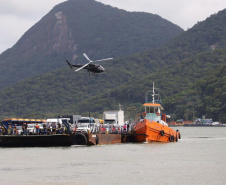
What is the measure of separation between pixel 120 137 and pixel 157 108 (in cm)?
771

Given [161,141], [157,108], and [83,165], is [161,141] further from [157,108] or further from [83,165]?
[83,165]

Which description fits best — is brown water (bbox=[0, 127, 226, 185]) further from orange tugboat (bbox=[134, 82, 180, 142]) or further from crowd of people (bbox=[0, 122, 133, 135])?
orange tugboat (bbox=[134, 82, 180, 142])

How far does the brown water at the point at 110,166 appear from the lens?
4619 centimetres

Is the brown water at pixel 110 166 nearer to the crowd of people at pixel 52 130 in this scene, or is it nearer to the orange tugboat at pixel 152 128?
the crowd of people at pixel 52 130

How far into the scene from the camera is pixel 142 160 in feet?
200

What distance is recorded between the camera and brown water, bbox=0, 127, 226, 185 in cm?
4619

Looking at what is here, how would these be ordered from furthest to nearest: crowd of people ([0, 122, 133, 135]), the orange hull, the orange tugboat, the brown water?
the orange tugboat < the orange hull < crowd of people ([0, 122, 133, 135]) < the brown water

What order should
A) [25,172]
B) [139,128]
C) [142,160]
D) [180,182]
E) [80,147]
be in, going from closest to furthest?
[180,182] < [25,172] < [142,160] < [80,147] < [139,128]

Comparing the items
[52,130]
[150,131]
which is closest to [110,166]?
[52,130]

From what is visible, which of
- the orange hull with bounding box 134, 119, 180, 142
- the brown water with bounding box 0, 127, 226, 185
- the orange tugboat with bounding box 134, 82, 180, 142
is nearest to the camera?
the brown water with bounding box 0, 127, 226, 185

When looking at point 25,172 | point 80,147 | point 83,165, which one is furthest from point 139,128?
point 25,172

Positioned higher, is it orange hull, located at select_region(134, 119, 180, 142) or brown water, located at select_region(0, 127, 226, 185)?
orange hull, located at select_region(134, 119, 180, 142)

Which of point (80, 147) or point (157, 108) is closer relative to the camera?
point (80, 147)

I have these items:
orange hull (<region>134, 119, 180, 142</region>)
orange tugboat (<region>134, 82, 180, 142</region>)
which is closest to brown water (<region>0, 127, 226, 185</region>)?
orange hull (<region>134, 119, 180, 142</region>)
